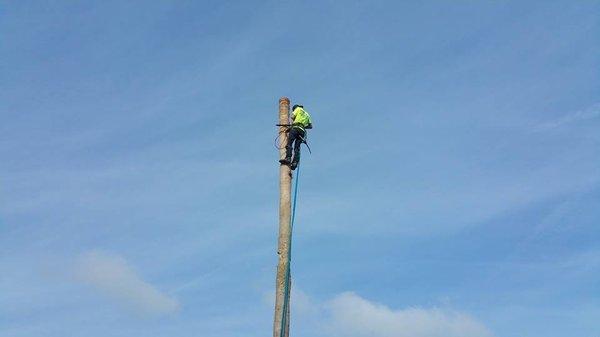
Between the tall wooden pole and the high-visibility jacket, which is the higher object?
the high-visibility jacket

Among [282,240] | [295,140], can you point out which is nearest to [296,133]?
[295,140]

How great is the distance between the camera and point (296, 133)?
13461mm

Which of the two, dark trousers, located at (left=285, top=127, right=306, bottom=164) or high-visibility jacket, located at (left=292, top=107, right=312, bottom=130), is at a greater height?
high-visibility jacket, located at (left=292, top=107, right=312, bottom=130)

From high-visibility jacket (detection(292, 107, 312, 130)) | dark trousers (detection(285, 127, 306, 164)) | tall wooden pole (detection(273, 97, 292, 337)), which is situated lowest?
tall wooden pole (detection(273, 97, 292, 337))

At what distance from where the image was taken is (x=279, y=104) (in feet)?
45.0

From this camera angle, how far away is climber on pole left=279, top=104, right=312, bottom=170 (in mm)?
12977

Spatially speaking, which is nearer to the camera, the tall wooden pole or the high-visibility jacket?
the tall wooden pole

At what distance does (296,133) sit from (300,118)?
17.0 inches

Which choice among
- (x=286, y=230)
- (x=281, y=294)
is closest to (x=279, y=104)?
(x=286, y=230)

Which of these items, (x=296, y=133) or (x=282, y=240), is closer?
(x=282, y=240)

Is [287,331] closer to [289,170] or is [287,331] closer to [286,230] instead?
[286,230]

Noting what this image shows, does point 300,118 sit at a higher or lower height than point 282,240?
higher

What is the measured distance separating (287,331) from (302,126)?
13.8ft

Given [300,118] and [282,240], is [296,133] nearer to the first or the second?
[300,118]
